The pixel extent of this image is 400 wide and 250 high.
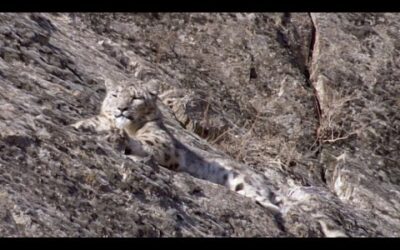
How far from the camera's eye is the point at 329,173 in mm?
12344

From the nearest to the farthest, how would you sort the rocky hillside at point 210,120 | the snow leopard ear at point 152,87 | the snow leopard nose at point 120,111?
the rocky hillside at point 210,120 → the snow leopard nose at point 120,111 → the snow leopard ear at point 152,87

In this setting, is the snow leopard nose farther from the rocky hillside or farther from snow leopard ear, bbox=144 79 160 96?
snow leopard ear, bbox=144 79 160 96

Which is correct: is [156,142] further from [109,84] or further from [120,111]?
[109,84]

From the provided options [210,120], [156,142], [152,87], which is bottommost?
[210,120]

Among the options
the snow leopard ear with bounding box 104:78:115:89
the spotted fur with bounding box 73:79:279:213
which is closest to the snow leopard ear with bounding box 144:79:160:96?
the spotted fur with bounding box 73:79:279:213

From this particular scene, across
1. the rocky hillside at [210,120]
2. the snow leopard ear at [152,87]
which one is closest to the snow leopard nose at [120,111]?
the rocky hillside at [210,120]

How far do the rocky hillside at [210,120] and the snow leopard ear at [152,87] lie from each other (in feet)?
1.33

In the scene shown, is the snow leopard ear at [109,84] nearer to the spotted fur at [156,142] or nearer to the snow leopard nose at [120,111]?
the spotted fur at [156,142]

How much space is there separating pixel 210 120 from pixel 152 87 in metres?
0.97

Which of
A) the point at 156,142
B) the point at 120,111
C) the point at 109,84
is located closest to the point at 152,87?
the point at 109,84

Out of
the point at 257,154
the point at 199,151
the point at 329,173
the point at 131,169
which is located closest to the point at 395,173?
the point at 329,173

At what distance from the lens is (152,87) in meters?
11.6

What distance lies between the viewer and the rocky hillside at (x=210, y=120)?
872 cm

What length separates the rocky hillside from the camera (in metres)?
8.72
